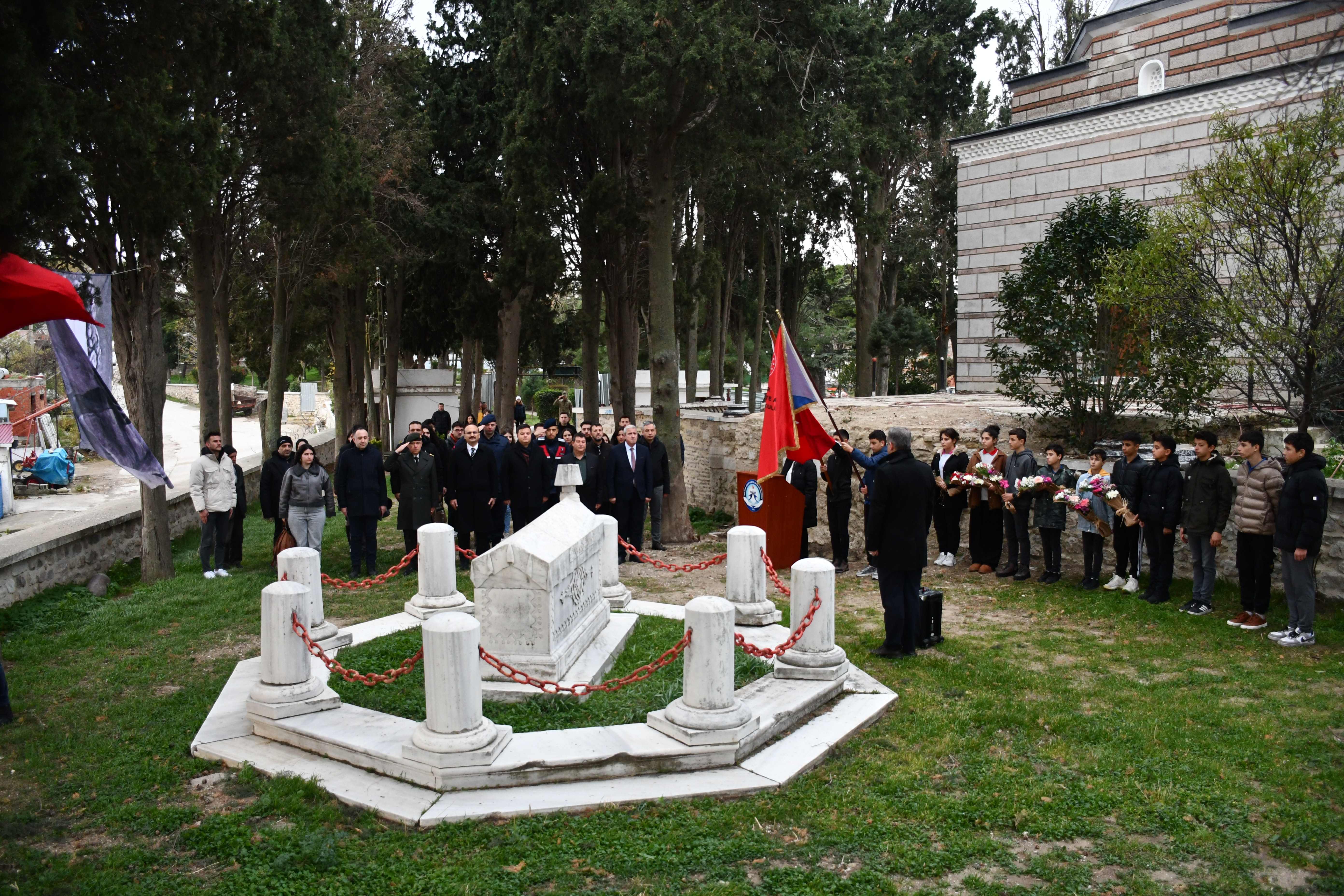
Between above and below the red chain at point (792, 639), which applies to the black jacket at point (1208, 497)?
above

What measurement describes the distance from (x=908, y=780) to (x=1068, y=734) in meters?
1.32

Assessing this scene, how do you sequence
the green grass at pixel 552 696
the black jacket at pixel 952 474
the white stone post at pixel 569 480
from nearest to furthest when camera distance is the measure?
the green grass at pixel 552 696, the white stone post at pixel 569 480, the black jacket at pixel 952 474

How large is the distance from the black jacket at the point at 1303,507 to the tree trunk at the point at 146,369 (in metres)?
10.8

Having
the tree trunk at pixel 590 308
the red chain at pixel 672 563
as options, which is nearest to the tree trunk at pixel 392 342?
the tree trunk at pixel 590 308

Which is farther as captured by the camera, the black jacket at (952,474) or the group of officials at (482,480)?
the black jacket at (952,474)

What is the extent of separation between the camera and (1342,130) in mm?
9211

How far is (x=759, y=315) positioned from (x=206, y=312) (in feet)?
48.0

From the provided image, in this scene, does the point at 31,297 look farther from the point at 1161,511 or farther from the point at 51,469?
the point at 51,469

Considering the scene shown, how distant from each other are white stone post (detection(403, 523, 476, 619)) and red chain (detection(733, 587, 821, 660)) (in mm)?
2735

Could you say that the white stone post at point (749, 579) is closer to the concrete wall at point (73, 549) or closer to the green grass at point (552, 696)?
the green grass at point (552, 696)

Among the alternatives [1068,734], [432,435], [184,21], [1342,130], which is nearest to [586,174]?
[432,435]

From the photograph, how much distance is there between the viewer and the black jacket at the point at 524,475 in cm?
1162

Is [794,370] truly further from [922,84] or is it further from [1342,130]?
[922,84]

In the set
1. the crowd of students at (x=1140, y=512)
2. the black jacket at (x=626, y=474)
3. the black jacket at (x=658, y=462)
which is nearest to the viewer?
the crowd of students at (x=1140, y=512)
